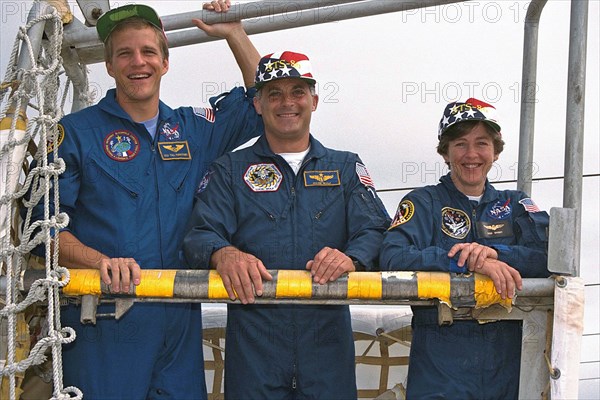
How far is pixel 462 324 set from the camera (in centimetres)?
330

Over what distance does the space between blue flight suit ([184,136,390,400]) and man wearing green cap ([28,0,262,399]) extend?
15 centimetres

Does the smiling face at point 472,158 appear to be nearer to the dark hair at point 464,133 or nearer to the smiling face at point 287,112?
the dark hair at point 464,133

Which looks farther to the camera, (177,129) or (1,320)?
(177,129)

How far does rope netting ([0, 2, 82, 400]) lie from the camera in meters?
2.80

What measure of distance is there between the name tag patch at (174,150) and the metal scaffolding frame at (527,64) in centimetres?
53

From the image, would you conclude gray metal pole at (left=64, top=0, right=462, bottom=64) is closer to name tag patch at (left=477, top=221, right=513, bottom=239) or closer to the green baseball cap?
the green baseball cap

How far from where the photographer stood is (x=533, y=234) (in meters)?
3.28

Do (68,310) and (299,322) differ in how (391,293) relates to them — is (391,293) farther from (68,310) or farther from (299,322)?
(68,310)

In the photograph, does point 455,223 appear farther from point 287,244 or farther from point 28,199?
point 28,199

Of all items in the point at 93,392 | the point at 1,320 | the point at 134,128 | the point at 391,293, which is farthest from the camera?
the point at 134,128

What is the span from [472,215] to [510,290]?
73 cm

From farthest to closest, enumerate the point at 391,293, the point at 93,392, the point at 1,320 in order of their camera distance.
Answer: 1. the point at 93,392
2. the point at 1,320
3. the point at 391,293

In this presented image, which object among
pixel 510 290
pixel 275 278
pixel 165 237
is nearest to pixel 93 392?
pixel 165 237

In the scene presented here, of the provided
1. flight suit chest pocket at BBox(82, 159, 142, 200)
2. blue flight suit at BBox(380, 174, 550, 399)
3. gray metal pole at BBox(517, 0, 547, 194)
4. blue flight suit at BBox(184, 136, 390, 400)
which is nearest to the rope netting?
flight suit chest pocket at BBox(82, 159, 142, 200)
